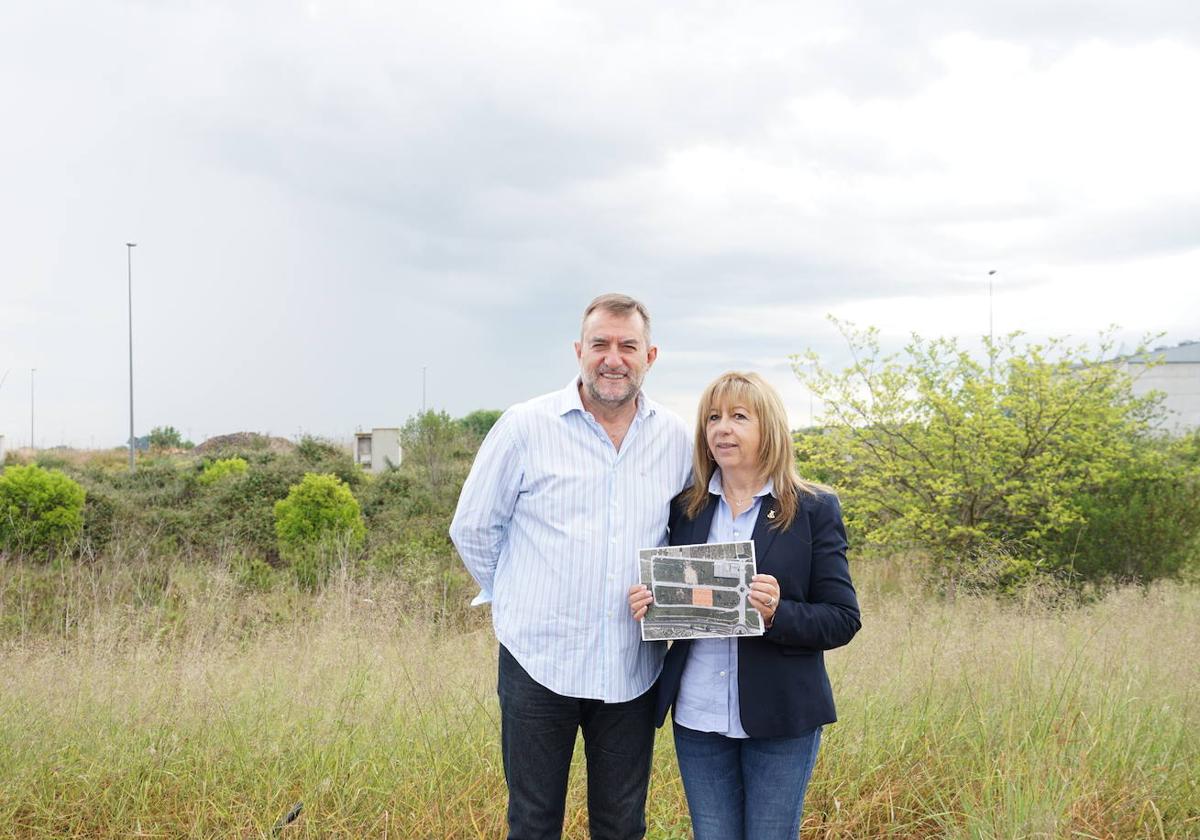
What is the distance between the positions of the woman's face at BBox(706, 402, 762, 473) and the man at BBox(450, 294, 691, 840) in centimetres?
32

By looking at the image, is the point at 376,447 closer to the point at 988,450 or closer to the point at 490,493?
the point at 988,450

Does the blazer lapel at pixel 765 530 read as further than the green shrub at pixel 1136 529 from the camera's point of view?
No

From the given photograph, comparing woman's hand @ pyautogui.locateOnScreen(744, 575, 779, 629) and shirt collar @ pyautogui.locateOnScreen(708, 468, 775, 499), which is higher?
shirt collar @ pyautogui.locateOnScreen(708, 468, 775, 499)

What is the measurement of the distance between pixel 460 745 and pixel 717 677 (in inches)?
76.7

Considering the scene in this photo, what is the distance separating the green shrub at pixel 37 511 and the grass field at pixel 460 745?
10.4m

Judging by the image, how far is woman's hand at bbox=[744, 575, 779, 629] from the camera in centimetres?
265

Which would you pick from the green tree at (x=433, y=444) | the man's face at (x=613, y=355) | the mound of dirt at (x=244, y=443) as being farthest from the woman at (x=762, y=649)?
the mound of dirt at (x=244, y=443)

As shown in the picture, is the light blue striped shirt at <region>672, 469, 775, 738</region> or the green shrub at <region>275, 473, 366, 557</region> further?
the green shrub at <region>275, 473, 366, 557</region>

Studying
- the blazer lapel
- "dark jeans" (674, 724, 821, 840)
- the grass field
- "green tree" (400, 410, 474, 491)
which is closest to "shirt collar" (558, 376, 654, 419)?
the blazer lapel

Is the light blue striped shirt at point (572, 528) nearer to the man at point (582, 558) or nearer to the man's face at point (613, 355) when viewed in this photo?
the man at point (582, 558)

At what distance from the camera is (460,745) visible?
4.28m

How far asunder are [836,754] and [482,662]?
2.63 metres

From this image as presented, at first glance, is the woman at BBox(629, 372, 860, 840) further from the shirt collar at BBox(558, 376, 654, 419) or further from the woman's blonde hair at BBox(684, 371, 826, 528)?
the shirt collar at BBox(558, 376, 654, 419)

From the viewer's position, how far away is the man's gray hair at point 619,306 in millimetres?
3035
